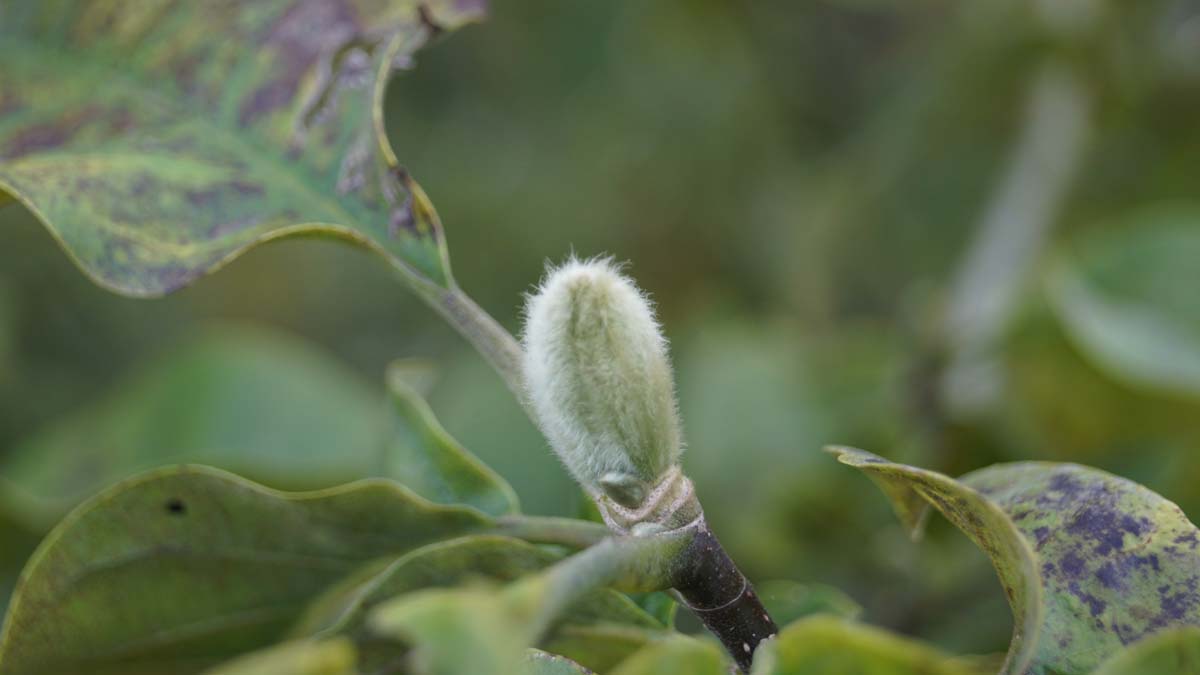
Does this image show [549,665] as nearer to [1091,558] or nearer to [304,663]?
[304,663]

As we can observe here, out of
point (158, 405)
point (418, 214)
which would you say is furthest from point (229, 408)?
point (418, 214)

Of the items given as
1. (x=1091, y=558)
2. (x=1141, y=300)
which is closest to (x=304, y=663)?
(x=1091, y=558)

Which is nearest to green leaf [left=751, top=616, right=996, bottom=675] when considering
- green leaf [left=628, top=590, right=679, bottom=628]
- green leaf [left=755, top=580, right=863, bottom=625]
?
green leaf [left=628, top=590, right=679, bottom=628]

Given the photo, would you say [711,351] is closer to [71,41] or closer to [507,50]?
[507,50]

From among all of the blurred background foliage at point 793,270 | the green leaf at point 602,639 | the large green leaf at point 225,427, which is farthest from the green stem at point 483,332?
the large green leaf at point 225,427

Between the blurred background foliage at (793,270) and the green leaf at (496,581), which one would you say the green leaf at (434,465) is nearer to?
the green leaf at (496,581)
